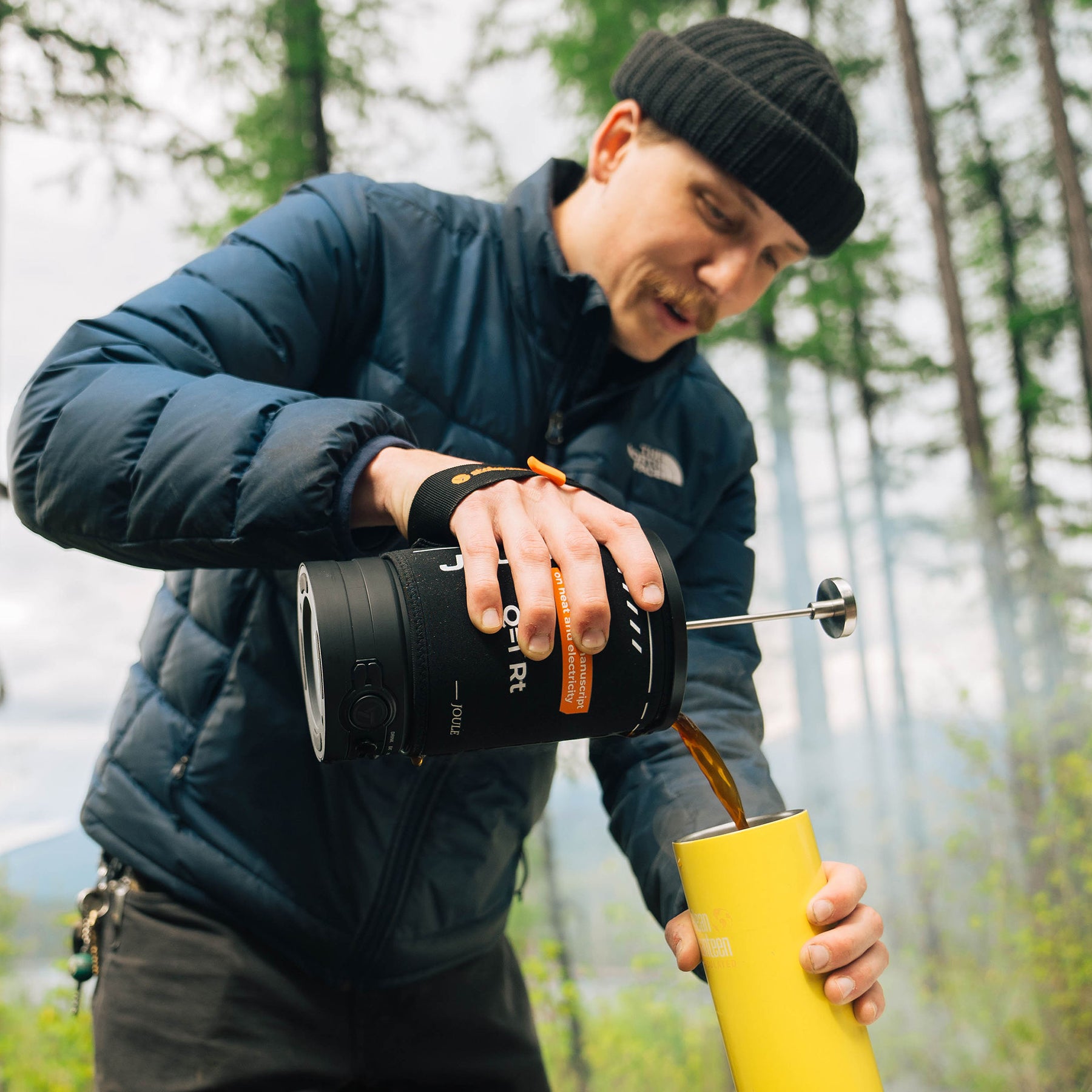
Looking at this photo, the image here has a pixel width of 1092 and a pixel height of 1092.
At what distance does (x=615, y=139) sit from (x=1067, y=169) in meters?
6.86

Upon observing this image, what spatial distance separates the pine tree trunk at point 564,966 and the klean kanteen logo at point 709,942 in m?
4.44

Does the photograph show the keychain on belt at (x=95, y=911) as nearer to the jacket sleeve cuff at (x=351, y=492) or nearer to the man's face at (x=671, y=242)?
the jacket sleeve cuff at (x=351, y=492)

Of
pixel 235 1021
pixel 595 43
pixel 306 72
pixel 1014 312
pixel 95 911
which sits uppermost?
pixel 595 43

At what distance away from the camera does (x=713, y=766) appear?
941mm

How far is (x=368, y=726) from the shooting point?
2.28 ft

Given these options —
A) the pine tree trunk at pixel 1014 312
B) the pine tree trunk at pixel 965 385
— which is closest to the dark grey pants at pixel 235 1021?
the pine tree trunk at pixel 965 385

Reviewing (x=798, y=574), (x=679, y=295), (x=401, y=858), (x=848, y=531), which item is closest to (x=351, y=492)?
(x=401, y=858)

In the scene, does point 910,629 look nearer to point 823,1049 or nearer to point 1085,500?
point 1085,500

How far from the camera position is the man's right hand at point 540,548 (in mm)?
684

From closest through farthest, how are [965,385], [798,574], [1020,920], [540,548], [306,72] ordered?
[540,548] → [306,72] → [1020,920] → [965,385] → [798,574]

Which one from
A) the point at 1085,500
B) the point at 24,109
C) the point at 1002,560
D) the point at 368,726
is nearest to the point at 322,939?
the point at 368,726

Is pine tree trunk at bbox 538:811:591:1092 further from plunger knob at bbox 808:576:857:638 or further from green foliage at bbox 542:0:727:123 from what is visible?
green foliage at bbox 542:0:727:123

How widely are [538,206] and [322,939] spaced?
107cm

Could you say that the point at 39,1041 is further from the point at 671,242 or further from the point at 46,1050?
the point at 671,242
